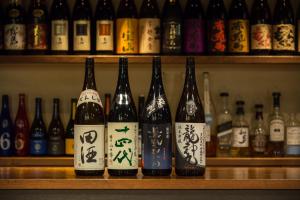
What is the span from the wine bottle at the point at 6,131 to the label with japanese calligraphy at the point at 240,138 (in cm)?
102

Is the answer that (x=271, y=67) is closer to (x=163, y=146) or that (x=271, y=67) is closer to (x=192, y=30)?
(x=192, y=30)

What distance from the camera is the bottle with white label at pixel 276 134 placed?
9.02 ft

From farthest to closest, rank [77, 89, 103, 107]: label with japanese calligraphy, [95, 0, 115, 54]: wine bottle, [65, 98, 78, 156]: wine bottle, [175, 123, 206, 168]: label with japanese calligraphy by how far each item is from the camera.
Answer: [65, 98, 78, 156]: wine bottle → [95, 0, 115, 54]: wine bottle → [77, 89, 103, 107]: label with japanese calligraphy → [175, 123, 206, 168]: label with japanese calligraphy

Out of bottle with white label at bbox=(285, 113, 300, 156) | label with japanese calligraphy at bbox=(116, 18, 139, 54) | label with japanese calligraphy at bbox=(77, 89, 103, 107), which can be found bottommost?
bottle with white label at bbox=(285, 113, 300, 156)

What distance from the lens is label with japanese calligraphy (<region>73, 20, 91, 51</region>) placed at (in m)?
2.57

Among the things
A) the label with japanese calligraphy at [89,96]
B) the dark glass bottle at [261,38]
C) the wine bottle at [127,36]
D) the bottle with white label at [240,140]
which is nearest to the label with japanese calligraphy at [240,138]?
the bottle with white label at [240,140]

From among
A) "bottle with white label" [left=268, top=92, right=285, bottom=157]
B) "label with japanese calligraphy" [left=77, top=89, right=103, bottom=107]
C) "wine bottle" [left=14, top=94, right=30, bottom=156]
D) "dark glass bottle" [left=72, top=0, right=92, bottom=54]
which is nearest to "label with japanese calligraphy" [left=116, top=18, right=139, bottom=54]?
"dark glass bottle" [left=72, top=0, right=92, bottom=54]

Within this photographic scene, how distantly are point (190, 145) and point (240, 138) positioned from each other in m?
1.44

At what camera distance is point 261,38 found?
2.61 meters

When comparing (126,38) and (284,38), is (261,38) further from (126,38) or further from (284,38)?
(126,38)

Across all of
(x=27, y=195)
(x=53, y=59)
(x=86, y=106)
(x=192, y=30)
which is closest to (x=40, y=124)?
(x=53, y=59)

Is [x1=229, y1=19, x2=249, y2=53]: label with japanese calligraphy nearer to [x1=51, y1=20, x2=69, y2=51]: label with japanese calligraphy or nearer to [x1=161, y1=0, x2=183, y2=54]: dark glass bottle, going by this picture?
[x1=161, y1=0, x2=183, y2=54]: dark glass bottle

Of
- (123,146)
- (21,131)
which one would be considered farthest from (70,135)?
(123,146)

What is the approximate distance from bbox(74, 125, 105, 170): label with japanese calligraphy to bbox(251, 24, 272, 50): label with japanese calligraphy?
4.69 ft
